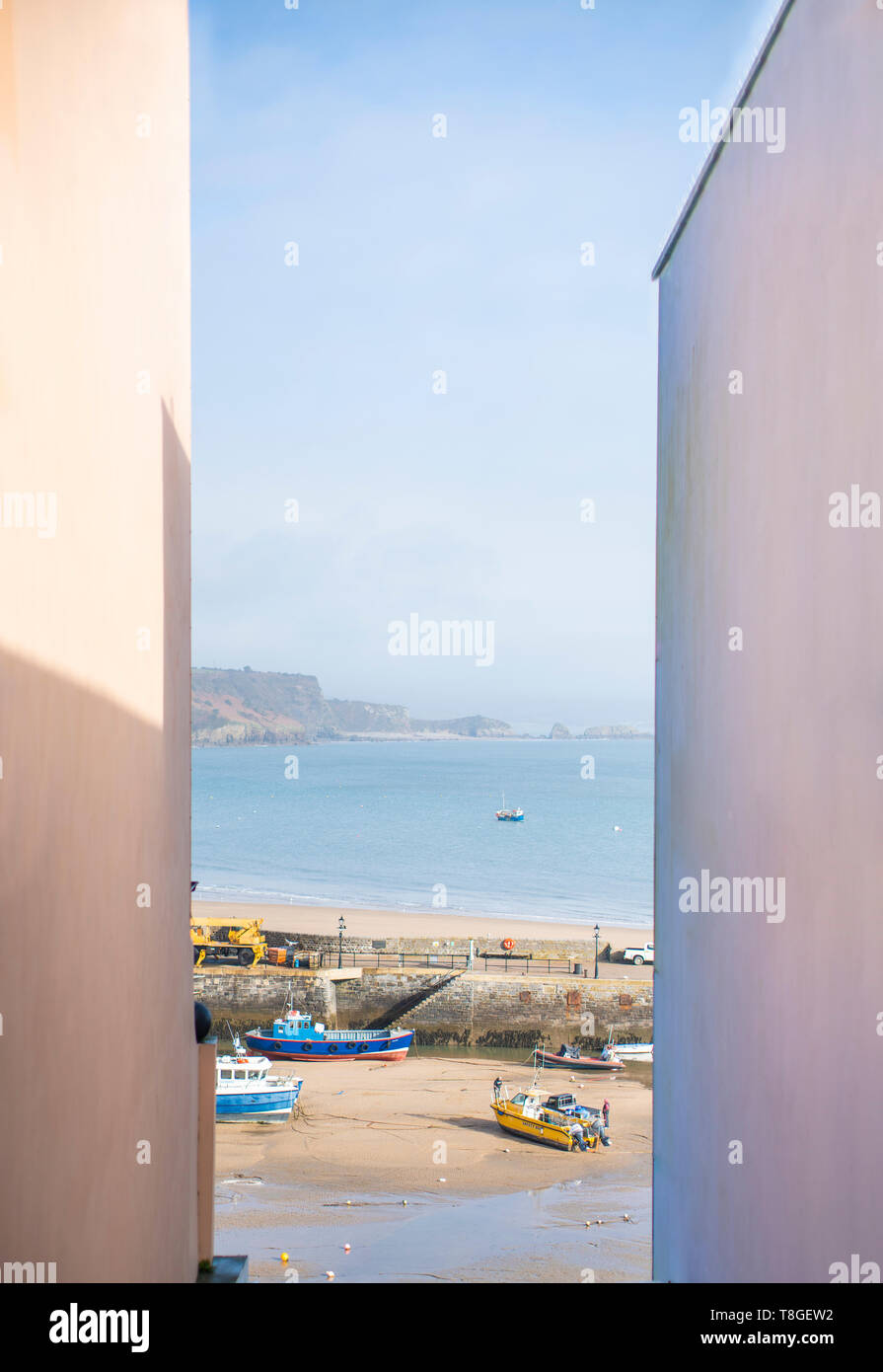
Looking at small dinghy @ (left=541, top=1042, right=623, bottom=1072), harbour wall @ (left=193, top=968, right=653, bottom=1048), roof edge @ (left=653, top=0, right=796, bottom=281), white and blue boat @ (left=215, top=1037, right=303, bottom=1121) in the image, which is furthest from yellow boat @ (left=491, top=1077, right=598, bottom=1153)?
roof edge @ (left=653, top=0, right=796, bottom=281)

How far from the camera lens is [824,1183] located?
2848mm

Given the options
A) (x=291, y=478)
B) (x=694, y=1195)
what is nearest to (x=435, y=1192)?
(x=694, y=1195)

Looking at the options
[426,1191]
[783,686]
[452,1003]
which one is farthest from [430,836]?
[783,686]

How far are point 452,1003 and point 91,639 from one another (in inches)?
809

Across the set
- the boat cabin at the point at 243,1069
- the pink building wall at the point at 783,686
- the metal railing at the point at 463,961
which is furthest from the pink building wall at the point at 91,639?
the metal railing at the point at 463,961

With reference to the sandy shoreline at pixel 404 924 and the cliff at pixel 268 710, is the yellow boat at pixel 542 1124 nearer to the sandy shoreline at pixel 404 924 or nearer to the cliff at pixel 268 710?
the sandy shoreline at pixel 404 924

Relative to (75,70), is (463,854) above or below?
below

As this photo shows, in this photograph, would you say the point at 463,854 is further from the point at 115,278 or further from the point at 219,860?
the point at 115,278

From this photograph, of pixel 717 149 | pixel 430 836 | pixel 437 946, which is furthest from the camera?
pixel 430 836

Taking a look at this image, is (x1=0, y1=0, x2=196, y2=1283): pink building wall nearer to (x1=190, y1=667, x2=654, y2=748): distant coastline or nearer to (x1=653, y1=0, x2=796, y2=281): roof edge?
(x1=653, y1=0, x2=796, y2=281): roof edge

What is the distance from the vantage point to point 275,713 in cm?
9725

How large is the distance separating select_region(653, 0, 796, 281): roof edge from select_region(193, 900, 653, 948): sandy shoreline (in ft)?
80.5

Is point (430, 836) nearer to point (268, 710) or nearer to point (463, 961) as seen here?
point (463, 961)
